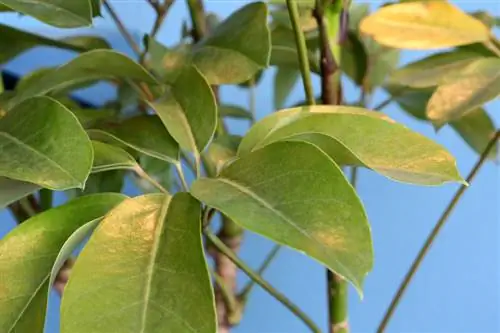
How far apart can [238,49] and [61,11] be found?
14cm

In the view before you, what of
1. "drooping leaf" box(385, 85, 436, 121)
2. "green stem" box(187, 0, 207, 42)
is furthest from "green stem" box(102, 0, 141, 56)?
"drooping leaf" box(385, 85, 436, 121)

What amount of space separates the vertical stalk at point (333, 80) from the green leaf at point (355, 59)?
0.16 m

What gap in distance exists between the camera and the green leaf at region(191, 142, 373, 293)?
1.13ft

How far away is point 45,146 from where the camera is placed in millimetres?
423

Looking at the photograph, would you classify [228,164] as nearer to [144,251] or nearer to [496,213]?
[144,251]

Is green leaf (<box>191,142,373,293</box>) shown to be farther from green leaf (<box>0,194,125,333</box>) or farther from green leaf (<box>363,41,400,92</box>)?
green leaf (<box>363,41,400,92</box>)

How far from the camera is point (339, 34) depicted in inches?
23.8

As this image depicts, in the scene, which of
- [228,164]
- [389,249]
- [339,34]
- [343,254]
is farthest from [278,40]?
[389,249]

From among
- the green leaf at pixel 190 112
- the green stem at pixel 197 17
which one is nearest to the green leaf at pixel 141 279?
the green leaf at pixel 190 112

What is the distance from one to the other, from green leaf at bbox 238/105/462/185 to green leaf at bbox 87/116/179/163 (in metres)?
0.08

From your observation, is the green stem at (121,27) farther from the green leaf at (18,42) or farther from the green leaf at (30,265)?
the green leaf at (30,265)

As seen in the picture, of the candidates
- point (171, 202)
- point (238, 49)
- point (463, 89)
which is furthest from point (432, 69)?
point (171, 202)

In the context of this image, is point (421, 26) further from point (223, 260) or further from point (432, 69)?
point (223, 260)

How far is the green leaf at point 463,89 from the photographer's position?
0.52 m
